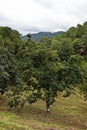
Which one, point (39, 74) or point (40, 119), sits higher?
point (39, 74)

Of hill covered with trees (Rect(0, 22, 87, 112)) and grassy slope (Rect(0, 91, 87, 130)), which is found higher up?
hill covered with trees (Rect(0, 22, 87, 112))

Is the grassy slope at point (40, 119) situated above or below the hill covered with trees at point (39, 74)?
below

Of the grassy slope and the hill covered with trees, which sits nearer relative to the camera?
the grassy slope

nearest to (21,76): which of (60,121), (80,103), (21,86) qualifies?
(21,86)

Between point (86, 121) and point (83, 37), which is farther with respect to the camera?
point (83, 37)

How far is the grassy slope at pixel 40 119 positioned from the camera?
3857 cm

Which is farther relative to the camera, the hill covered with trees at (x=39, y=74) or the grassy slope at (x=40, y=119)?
the hill covered with trees at (x=39, y=74)

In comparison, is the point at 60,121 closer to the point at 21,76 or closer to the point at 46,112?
the point at 46,112

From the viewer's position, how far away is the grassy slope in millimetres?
38566

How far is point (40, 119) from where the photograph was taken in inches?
1826

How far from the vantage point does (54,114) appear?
52438 mm

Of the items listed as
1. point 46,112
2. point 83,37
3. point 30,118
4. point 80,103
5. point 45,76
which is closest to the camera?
point 30,118

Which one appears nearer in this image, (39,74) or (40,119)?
(40,119)

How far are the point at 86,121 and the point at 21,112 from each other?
35.4ft
